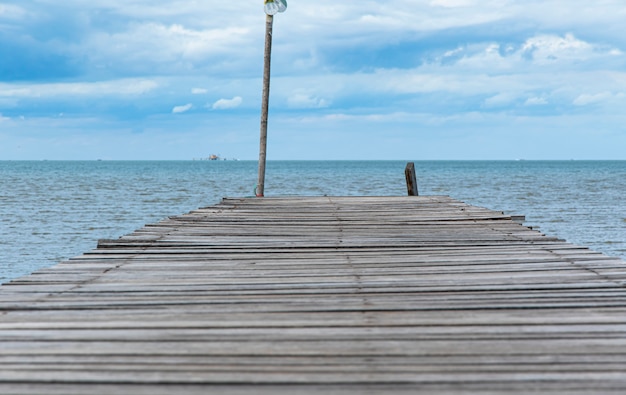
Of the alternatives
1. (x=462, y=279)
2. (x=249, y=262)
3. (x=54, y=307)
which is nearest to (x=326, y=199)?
(x=249, y=262)

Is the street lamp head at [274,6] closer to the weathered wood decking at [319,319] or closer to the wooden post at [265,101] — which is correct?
the wooden post at [265,101]

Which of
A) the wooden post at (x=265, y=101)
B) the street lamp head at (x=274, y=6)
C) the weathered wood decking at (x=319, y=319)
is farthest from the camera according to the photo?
the wooden post at (x=265, y=101)

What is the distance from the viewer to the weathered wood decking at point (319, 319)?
304 centimetres

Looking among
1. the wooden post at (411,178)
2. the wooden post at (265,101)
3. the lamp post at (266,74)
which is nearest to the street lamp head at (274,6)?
the lamp post at (266,74)

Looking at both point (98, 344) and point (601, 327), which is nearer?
point (98, 344)

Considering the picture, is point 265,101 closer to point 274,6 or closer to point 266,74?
point 266,74

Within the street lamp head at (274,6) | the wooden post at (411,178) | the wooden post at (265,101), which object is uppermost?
the street lamp head at (274,6)

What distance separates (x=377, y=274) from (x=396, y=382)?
232 cm

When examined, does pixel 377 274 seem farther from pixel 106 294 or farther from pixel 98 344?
pixel 98 344

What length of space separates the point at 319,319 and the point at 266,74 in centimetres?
1044

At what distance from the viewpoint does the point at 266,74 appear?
13945 mm

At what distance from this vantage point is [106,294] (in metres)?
4.65

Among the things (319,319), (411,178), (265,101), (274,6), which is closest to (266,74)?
(265,101)

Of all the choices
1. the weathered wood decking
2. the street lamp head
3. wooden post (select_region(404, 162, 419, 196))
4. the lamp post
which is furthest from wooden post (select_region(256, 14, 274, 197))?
the weathered wood decking
